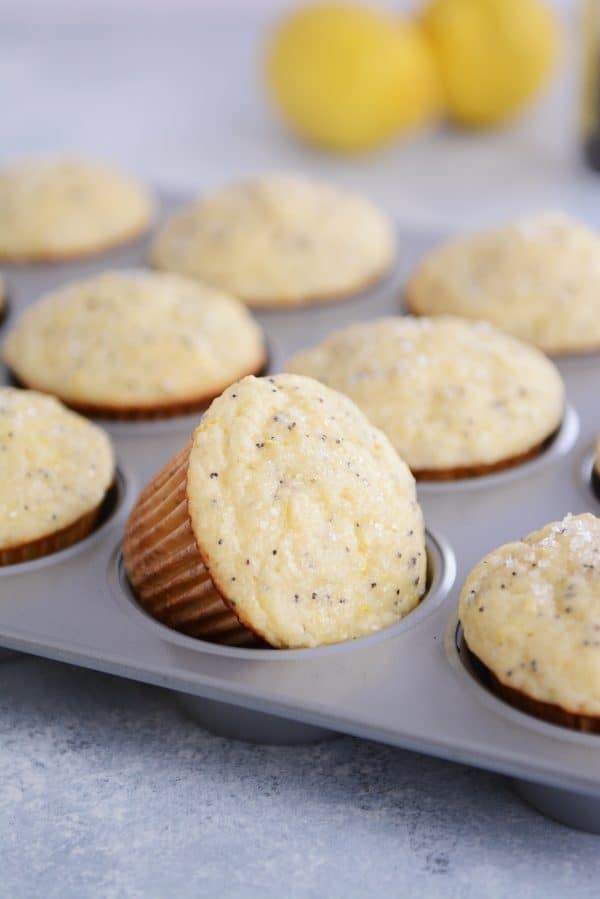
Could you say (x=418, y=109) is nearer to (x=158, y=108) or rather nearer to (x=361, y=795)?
(x=158, y=108)

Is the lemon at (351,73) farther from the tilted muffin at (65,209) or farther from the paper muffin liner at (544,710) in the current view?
the paper muffin liner at (544,710)

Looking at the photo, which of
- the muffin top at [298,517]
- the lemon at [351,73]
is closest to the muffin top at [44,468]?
the muffin top at [298,517]

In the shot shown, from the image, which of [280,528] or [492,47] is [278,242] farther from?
[492,47]

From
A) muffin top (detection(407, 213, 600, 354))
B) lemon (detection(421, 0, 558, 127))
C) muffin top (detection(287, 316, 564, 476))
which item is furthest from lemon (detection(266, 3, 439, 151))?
muffin top (detection(287, 316, 564, 476))

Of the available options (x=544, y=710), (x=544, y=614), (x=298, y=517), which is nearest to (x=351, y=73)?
(x=298, y=517)

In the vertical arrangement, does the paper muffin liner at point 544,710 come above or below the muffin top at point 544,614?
below

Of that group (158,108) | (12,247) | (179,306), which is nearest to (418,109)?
(158,108)
